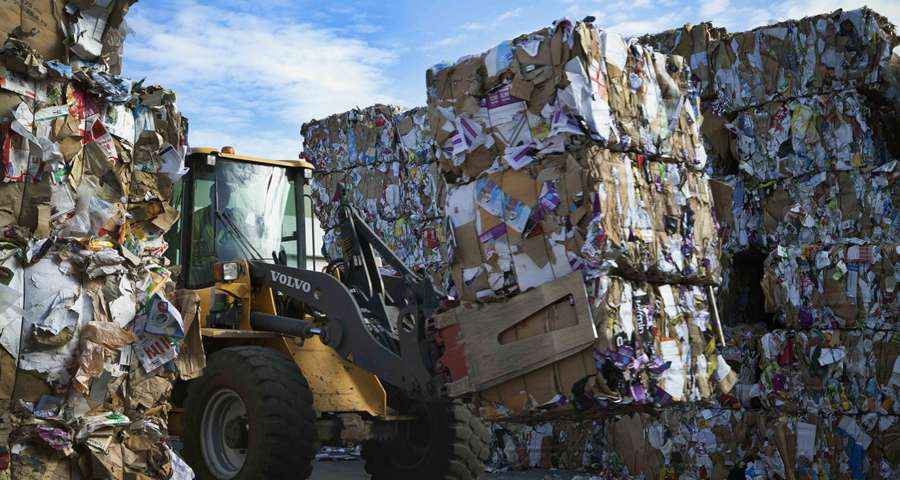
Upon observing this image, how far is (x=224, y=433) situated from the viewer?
5.39 meters

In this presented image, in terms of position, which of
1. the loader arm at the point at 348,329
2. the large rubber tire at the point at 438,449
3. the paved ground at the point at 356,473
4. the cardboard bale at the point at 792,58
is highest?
the cardboard bale at the point at 792,58

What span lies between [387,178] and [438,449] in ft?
10.7

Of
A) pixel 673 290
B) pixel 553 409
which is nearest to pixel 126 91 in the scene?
pixel 553 409

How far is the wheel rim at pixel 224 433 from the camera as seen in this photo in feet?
17.3

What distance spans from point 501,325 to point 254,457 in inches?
77.2

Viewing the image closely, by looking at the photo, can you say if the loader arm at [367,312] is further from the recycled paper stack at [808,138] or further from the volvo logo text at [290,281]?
the recycled paper stack at [808,138]

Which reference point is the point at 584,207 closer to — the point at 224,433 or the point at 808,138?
the point at 224,433

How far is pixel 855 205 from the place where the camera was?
612 centimetres

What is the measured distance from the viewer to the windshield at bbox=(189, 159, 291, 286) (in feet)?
19.6

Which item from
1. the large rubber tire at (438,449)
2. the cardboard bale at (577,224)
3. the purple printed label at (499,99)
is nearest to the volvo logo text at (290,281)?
the large rubber tire at (438,449)

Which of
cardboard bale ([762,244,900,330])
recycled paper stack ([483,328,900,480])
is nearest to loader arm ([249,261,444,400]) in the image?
recycled paper stack ([483,328,900,480])

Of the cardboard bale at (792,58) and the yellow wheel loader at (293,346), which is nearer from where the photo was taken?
the yellow wheel loader at (293,346)

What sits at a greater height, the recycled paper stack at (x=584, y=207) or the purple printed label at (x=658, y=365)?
the recycled paper stack at (x=584, y=207)

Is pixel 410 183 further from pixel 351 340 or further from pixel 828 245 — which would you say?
pixel 828 245
